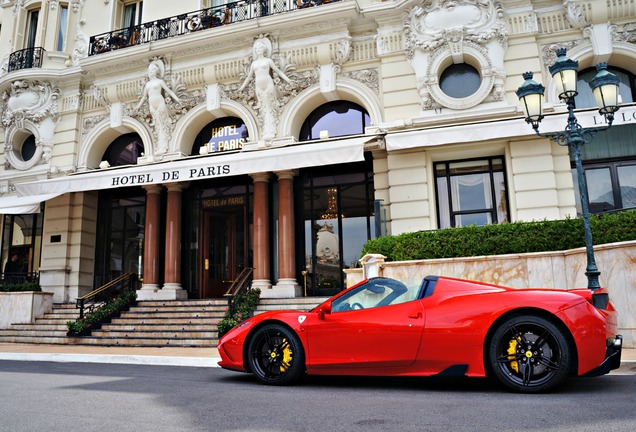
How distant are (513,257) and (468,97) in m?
5.29

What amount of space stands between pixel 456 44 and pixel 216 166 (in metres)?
7.20

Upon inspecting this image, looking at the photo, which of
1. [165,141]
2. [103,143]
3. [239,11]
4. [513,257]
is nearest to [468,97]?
[513,257]

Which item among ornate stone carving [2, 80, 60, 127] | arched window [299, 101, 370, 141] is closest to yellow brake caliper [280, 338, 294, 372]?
arched window [299, 101, 370, 141]

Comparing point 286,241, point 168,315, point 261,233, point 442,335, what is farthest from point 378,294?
point 261,233

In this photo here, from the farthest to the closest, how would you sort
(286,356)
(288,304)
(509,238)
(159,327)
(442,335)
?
(288,304) < (159,327) < (509,238) < (286,356) < (442,335)

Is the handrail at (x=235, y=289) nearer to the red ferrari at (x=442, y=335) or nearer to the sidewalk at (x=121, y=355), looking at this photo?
the sidewalk at (x=121, y=355)

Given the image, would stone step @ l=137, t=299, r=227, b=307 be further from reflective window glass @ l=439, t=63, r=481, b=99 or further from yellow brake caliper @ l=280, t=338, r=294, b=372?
reflective window glass @ l=439, t=63, r=481, b=99

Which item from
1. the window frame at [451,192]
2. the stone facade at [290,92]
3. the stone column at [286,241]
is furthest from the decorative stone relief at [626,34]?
the stone column at [286,241]

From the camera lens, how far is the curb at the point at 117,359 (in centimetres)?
855

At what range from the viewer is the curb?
855cm

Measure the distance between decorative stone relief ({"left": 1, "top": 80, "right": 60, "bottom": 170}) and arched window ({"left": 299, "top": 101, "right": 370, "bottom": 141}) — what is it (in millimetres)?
9122

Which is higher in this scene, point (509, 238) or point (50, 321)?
point (509, 238)

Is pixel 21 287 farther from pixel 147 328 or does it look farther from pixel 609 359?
pixel 609 359

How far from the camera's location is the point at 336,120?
15445mm
